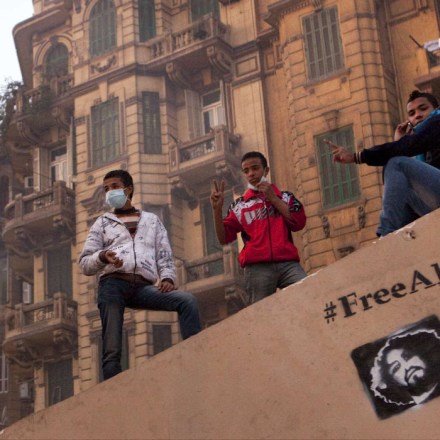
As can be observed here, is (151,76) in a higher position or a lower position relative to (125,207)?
higher

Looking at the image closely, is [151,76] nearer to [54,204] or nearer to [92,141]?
[92,141]

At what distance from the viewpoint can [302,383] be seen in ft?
14.7

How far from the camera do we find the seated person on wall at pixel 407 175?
4.88 meters

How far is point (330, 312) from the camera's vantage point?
4.54 metres

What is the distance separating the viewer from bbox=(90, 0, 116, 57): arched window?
80.8ft

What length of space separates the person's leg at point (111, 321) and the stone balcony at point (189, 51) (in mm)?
16798

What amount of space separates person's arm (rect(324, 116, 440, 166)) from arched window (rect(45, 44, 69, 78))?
866 inches

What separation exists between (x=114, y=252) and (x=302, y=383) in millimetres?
1912

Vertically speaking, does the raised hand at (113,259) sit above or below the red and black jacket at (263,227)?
below

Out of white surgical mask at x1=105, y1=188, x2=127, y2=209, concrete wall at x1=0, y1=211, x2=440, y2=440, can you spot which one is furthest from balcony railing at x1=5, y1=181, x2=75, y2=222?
concrete wall at x1=0, y1=211, x2=440, y2=440

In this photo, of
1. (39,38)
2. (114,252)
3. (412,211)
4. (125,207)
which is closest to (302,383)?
(412,211)

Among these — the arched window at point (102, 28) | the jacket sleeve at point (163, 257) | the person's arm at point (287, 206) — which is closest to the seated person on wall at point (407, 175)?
the person's arm at point (287, 206)

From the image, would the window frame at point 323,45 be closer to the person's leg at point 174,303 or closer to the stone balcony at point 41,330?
the stone balcony at point 41,330

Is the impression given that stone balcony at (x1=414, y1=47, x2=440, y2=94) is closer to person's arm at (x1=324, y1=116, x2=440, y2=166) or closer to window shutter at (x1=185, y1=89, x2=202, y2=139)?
window shutter at (x1=185, y1=89, x2=202, y2=139)
